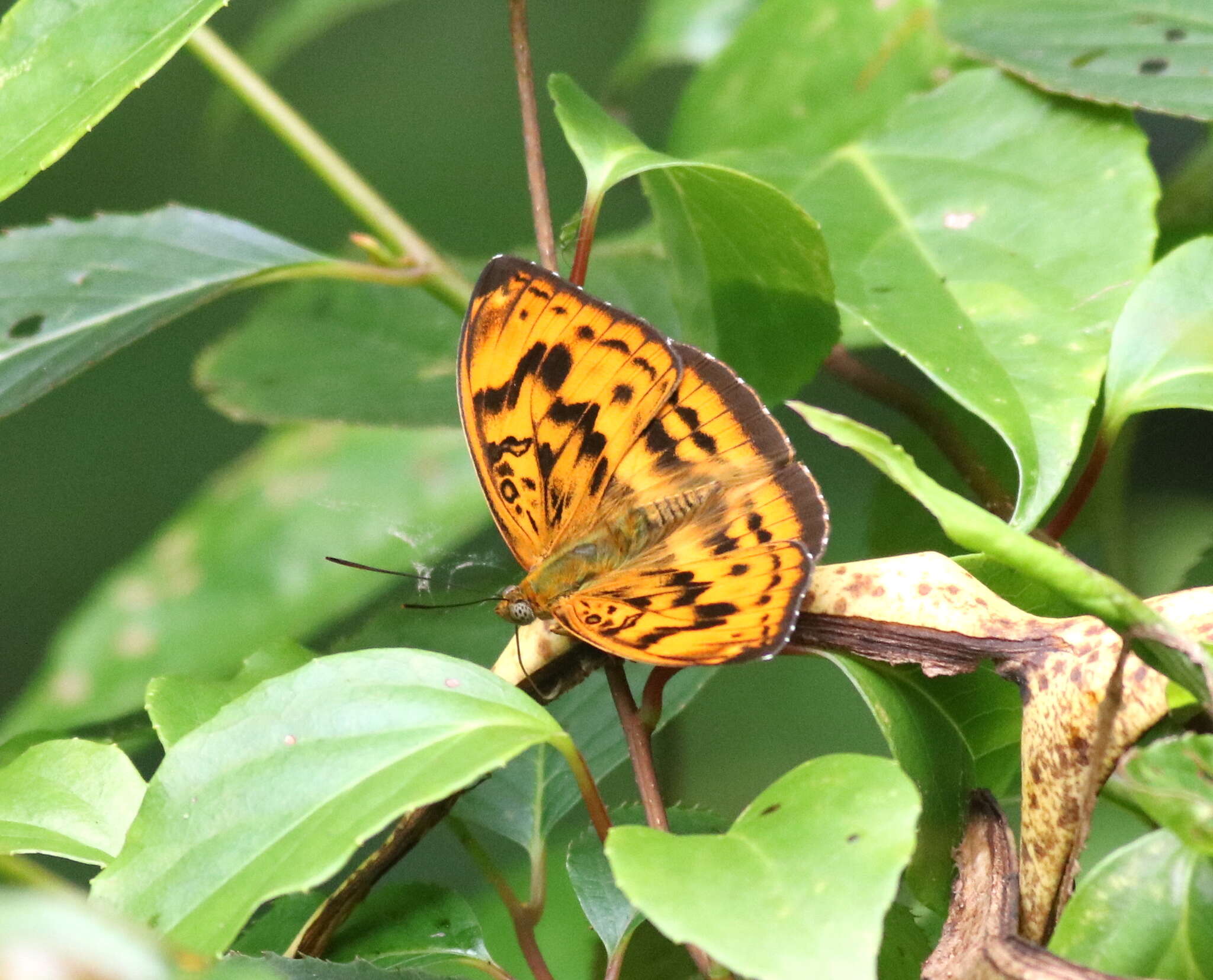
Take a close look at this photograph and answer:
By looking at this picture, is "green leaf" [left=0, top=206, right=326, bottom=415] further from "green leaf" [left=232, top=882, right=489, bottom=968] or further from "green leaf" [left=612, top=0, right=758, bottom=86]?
"green leaf" [left=612, top=0, right=758, bottom=86]

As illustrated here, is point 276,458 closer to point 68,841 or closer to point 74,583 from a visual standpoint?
point 74,583

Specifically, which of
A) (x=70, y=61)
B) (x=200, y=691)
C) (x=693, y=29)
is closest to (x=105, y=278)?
(x=70, y=61)

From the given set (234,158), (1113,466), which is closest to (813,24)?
(1113,466)

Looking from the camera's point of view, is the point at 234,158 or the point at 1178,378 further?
the point at 234,158

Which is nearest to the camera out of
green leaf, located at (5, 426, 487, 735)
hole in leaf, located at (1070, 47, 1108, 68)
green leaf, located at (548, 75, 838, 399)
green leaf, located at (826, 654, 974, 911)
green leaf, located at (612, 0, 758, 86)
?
green leaf, located at (826, 654, 974, 911)

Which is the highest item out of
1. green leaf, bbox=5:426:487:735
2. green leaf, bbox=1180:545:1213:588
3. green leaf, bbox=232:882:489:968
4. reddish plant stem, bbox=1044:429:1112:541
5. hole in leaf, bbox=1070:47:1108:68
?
hole in leaf, bbox=1070:47:1108:68

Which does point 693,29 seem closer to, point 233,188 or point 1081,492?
point 1081,492

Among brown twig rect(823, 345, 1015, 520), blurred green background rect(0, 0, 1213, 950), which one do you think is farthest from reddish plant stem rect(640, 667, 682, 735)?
blurred green background rect(0, 0, 1213, 950)
